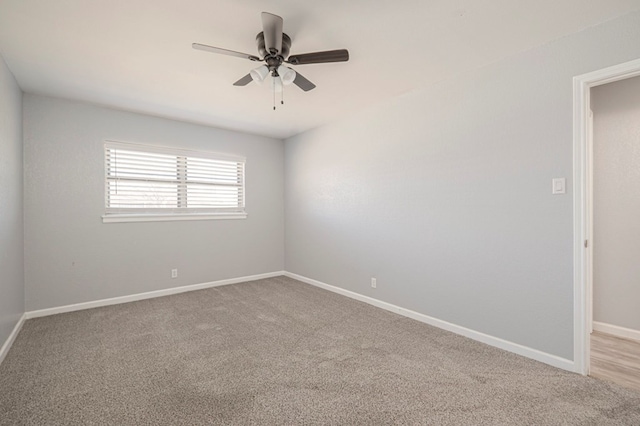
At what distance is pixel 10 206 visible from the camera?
2.69 meters

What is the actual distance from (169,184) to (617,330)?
535 centimetres

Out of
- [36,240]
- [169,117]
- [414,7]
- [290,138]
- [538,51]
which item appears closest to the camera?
[414,7]

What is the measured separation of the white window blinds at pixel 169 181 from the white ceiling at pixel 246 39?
2.76 ft

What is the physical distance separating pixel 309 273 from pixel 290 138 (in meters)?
2.32

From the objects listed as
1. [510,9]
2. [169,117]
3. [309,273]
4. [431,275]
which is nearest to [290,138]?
[169,117]

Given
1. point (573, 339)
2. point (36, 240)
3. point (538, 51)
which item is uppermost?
point (538, 51)

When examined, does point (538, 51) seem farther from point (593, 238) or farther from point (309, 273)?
point (309, 273)

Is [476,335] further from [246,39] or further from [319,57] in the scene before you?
[246,39]

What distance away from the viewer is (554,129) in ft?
7.28

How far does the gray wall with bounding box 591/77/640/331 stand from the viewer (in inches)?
107

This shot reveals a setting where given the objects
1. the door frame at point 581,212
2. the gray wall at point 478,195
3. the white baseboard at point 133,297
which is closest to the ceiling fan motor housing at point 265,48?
the gray wall at point 478,195

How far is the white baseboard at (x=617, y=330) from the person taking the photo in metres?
2.70

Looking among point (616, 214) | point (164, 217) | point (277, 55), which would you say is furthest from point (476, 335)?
point (164, 217)

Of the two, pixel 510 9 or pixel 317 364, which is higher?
pixel 510 9
